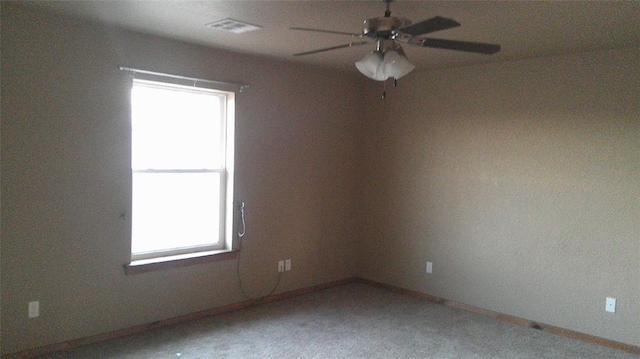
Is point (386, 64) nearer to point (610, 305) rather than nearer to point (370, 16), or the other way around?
→ point (370, 16)

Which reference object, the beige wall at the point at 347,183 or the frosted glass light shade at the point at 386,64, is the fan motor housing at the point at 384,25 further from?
the beige wall at the point at 347,183

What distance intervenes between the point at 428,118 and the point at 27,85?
139 inches

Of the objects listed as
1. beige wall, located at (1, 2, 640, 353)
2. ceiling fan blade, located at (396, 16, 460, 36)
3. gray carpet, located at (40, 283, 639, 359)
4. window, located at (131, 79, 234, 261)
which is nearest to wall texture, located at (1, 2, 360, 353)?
beige wall, located at (1, 2, 640, 353)

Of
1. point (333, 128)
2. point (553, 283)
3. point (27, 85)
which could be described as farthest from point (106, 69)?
point (553, 283)

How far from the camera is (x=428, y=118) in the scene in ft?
16.8

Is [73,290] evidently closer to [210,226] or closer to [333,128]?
[210,226]

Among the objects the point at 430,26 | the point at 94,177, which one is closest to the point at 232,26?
the point at 94,177

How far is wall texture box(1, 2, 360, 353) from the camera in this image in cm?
336

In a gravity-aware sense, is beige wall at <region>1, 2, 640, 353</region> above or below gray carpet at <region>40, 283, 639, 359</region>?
above

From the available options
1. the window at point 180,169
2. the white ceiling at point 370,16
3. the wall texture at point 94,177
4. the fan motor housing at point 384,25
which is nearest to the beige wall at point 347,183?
the wall texture at point 94,177

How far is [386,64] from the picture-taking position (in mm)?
2600

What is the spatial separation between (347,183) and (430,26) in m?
3.58

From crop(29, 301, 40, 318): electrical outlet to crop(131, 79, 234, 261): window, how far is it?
2.47ft

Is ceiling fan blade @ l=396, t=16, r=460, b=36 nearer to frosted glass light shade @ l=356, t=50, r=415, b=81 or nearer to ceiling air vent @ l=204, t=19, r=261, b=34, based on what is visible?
frosted glass light shade @ l=356, t=50, r=415, b=81
